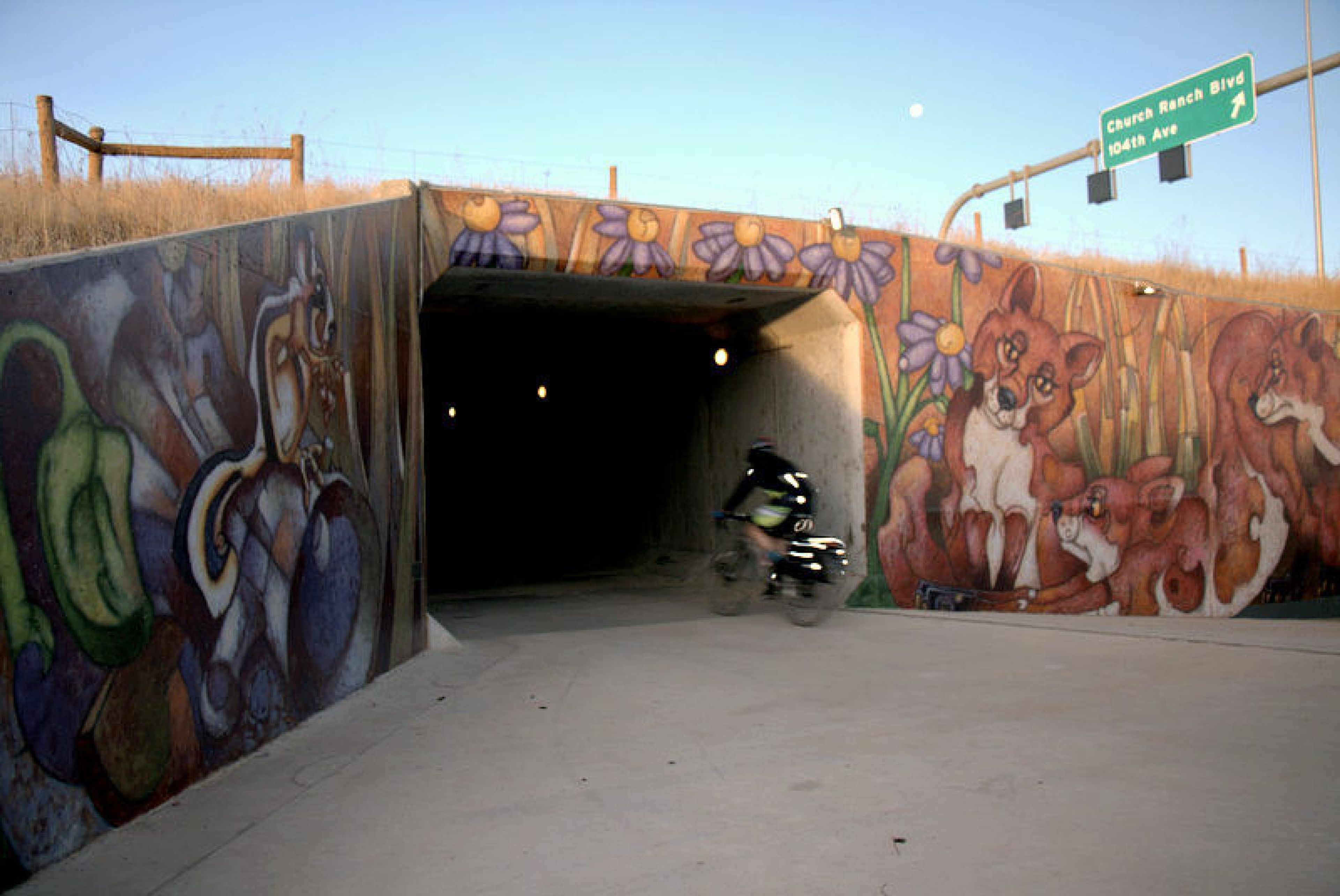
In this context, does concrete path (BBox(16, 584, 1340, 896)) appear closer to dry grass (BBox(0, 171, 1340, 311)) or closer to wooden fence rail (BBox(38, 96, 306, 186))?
dry grass (BBox(0, 171, 1340, 311))

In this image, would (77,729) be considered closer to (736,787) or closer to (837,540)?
(736,787)

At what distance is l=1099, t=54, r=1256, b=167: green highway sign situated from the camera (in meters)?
14.3

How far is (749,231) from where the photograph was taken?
1109 centimetres

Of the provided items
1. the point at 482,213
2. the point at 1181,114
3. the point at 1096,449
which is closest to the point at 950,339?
the point at 1096,449

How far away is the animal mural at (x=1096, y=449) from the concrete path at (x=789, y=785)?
384 centimetres

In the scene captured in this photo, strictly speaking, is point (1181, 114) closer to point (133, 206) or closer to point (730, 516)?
point (730, 516)

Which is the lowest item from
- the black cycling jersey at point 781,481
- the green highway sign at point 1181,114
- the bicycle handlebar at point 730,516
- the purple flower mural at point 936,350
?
the bicycle handlebar at point 730,516

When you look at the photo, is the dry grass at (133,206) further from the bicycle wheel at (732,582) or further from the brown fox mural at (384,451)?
the bicycle wheel at (732,582)

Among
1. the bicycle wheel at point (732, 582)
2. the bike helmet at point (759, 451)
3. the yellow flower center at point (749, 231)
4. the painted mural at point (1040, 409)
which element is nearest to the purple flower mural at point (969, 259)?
the painted mural at point (1040, 409)

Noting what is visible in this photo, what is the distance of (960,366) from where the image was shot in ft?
40.2

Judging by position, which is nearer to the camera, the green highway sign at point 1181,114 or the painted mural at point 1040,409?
the painted mural at point 1040,409

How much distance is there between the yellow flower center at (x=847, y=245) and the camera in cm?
1153

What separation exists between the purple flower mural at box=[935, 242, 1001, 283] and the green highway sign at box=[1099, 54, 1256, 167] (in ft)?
16.0

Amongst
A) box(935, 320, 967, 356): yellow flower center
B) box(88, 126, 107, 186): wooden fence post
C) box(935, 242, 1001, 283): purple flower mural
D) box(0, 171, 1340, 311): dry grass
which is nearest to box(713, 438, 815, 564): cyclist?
box(935, 320, 967, 356): yellow flower center
